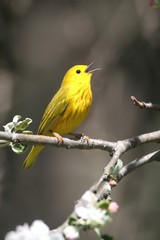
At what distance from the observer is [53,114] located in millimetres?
3723

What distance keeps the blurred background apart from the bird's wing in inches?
53.9

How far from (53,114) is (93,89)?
1959 mm

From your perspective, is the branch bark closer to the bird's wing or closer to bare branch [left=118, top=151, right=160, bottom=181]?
bare branch [left=118, top=151, right=160, bottom=181]

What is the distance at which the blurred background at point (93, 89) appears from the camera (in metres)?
5.26

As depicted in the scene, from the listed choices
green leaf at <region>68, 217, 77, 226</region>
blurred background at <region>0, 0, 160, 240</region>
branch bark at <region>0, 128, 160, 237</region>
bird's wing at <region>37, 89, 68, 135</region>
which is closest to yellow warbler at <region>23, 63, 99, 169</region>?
bird's wing at <region>37, 89, 68, 135</region>

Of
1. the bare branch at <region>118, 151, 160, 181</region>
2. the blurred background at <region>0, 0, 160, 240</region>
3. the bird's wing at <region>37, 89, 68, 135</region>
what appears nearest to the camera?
the bare branch at <region>118, 151, 160, 181</region>

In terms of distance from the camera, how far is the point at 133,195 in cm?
545

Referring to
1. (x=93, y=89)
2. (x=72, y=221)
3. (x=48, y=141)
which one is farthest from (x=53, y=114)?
(x=72, y=221)

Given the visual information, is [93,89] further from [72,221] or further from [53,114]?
[72,221]

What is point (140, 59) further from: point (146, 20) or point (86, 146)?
point (86, 146)

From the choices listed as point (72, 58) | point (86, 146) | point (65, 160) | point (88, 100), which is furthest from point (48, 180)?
point (86, 146)

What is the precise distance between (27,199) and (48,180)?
0.88 ft

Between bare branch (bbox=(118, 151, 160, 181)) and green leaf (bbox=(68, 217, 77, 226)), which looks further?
bare branch (bbox=(118, 151, 160, 181))

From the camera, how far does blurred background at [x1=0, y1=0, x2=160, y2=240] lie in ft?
17.3
